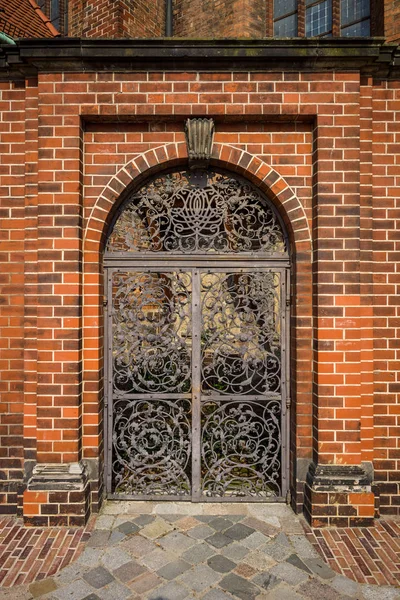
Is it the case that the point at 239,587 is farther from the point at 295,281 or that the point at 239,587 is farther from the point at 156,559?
the point at 295,281

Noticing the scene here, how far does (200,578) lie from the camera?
2.67 m

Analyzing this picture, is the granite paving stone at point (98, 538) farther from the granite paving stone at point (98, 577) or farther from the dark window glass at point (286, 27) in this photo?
the dark window glass at point (286, 27)

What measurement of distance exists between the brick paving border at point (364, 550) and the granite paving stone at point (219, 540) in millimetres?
653

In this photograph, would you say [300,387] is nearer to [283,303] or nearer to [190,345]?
[283,303]

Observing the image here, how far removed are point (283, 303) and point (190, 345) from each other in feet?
3.11

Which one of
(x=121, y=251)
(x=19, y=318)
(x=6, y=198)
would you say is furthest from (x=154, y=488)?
(x=6, y=198)

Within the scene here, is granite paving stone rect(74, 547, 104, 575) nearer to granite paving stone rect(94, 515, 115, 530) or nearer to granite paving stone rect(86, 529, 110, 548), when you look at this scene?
granite paving stone rect(86, 529, 110, 548)

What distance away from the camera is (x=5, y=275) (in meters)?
3.62

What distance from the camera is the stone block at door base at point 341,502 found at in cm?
328

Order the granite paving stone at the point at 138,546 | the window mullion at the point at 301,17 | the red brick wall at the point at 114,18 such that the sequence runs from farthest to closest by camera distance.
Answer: the red brick wall at the point at 114,18 → the window mullion at the point at 301,17 → the granite paving stone at the point at 138,546

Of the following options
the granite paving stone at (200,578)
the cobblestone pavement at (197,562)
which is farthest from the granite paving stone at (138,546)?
the granite paving stone at (200,578)

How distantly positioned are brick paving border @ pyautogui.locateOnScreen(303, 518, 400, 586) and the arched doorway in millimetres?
588

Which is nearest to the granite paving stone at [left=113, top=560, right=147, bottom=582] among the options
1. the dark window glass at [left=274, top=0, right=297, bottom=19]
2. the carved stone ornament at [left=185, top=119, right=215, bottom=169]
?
the carved stone ornament at [left=185, top=119, right=215, bottom=169]

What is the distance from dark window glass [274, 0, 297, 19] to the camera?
5965 millimetres
